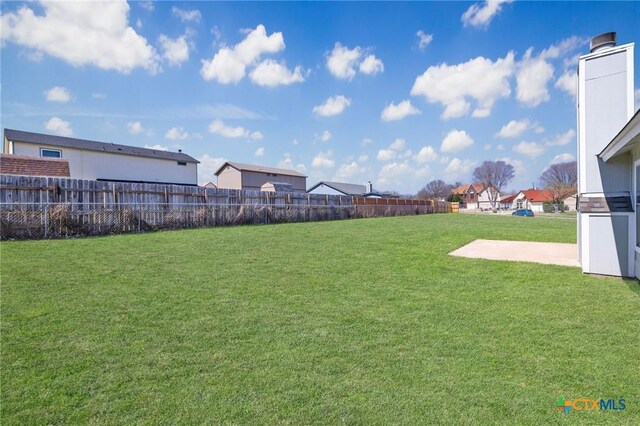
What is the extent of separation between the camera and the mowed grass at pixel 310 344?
6.76ft

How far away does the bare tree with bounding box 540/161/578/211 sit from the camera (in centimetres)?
5184

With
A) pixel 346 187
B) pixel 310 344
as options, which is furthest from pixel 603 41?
pixel 346 187

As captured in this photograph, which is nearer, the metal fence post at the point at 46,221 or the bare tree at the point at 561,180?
the metal fence post at the point at 46,221

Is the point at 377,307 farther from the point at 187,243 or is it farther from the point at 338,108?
the point at 338,108

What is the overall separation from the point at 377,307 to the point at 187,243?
5.90 metres

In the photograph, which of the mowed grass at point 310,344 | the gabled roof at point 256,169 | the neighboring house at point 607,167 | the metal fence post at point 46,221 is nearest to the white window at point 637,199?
the neighboring house at point 607,167

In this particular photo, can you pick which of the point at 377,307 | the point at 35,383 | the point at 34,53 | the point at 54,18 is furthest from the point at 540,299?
the point at 34,53

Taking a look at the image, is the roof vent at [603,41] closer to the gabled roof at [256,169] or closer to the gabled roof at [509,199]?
the gabled roof at [256,169]

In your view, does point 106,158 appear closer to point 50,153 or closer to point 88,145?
point 88,145

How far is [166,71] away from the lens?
11344 mm

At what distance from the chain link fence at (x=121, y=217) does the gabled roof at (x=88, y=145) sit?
1868cm

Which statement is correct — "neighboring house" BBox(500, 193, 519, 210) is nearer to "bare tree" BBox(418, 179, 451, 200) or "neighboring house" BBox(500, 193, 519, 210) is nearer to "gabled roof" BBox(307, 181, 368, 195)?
"bare tree" BBox(418, 179, 451, 200)

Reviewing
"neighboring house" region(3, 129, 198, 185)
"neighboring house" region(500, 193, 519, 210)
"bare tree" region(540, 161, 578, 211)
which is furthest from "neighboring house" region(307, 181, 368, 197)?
"neighboring house" region(500, 193, 519, 210)

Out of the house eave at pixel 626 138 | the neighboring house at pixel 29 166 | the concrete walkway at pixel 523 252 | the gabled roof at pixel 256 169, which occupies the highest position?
the gabled roof at pixel 256 169
